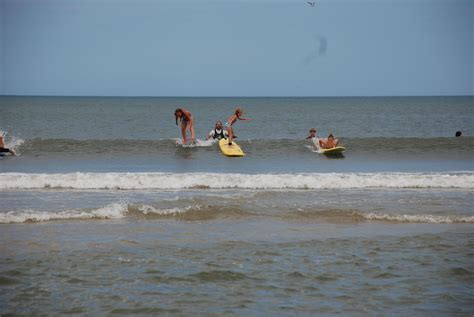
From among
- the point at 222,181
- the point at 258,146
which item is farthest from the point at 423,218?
the point at 258,146

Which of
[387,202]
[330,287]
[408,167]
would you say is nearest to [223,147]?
[408,167]

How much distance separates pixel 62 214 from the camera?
1116cm

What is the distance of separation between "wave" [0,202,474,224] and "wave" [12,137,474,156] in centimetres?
1231

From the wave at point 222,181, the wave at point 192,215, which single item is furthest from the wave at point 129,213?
the wave at point 222,181

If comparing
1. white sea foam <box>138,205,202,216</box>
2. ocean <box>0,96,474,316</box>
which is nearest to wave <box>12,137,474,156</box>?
ocean <box>0,96,474,316</box>

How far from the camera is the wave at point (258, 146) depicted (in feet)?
80.9

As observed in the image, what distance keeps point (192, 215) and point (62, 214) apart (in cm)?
245

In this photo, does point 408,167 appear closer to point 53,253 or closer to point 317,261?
point 317,261

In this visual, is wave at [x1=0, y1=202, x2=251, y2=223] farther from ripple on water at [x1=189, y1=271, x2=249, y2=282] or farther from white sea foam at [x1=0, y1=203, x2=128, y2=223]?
ripple on water at [x1=189, y1=271, x2=249, y2=282]

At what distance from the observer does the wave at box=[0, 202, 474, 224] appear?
10938 mm

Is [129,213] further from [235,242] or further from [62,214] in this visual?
[235,242]

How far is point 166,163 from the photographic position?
21359mm

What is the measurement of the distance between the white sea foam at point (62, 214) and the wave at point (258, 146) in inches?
505

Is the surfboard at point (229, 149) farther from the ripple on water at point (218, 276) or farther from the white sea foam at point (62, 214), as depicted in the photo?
the ripple on water at point (218, 276)
